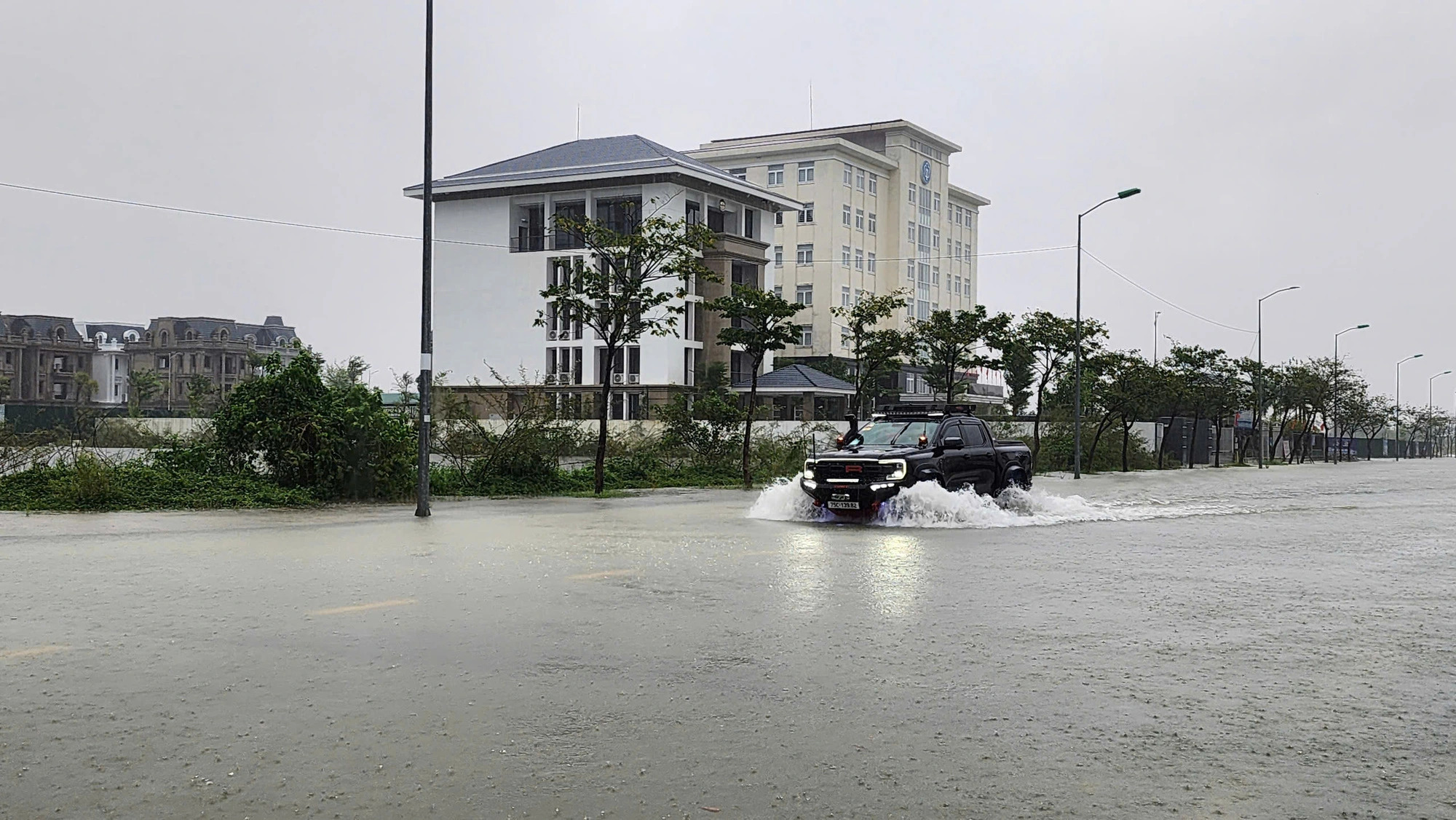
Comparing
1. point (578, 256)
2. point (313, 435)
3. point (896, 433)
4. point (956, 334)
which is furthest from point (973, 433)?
point (578, 256)

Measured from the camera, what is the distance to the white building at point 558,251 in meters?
70.1

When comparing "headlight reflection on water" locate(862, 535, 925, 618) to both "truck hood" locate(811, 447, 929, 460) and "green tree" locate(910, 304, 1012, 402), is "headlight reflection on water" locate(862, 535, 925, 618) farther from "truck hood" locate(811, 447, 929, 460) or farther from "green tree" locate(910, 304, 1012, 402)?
"green tree" locate(910, 304, 1012, 402)

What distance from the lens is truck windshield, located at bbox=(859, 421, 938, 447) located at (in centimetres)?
2158

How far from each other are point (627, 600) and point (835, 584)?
92.0 inches

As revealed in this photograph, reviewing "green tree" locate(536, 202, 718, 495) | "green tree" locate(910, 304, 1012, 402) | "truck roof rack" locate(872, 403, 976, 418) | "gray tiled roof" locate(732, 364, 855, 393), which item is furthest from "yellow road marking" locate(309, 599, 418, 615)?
"gray tiled roof" locate(732, 364, 855, 393)

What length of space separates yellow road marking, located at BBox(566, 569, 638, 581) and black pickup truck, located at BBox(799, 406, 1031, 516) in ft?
25.0

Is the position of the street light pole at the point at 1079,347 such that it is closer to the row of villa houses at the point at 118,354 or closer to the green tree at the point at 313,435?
the green tree at the point at 313,435

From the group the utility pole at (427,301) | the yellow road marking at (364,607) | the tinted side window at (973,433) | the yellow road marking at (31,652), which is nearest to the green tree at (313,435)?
the utility pole at (427,301)

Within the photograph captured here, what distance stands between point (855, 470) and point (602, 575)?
8.21 meters

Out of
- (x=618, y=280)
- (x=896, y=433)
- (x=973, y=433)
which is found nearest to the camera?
(x=896, y=433)

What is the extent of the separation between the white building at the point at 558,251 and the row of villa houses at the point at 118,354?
4054cm

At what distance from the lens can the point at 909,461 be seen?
20500 millimetres

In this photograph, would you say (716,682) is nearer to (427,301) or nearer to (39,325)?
(427,301)

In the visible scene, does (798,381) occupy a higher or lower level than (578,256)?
lower
